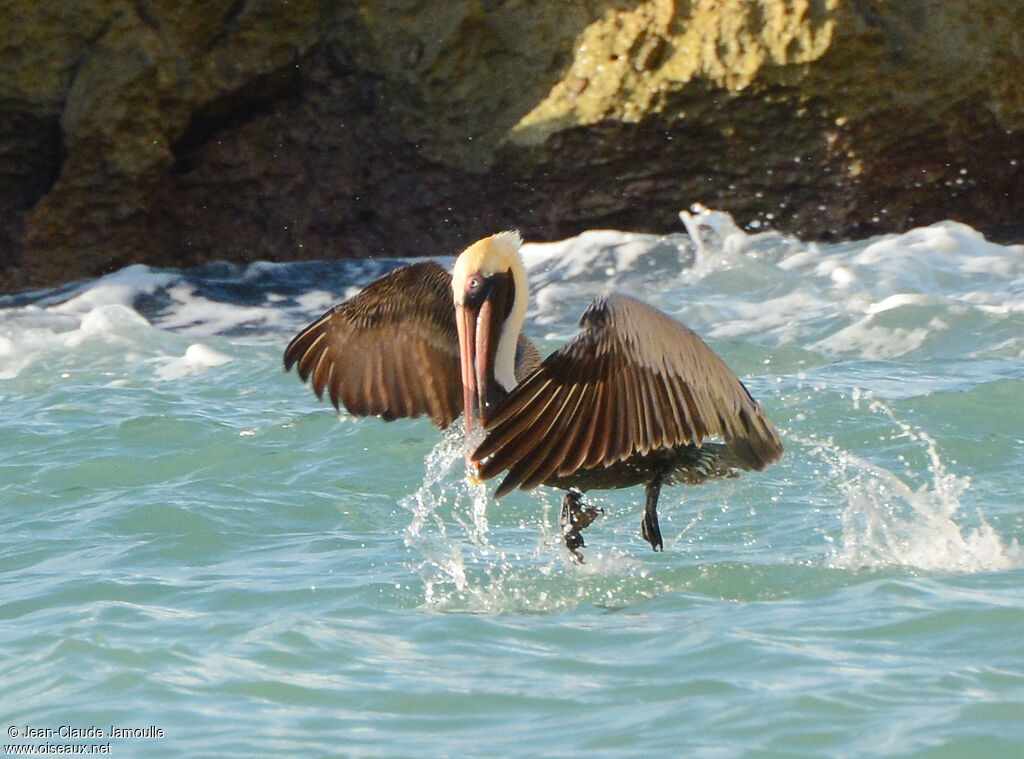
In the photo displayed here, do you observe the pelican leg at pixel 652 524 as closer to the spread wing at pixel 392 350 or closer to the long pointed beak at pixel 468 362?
the long pointed beak at pixel 468 362

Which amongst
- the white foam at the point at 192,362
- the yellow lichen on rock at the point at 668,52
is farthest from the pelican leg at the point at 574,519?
the yellow lichen on rock at the point at 668,52

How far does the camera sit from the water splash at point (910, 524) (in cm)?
445

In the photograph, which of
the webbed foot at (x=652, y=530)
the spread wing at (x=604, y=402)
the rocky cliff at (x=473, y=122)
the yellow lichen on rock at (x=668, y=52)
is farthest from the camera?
the rocky cliff at (x=473, y=122)

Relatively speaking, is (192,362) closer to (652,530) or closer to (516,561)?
(516,561)

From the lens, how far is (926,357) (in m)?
7.02

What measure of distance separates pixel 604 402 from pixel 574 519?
895 mm

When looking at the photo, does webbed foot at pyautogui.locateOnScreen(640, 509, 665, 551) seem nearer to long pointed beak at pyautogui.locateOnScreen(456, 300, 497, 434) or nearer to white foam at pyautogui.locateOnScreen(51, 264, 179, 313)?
long pointed beak at pyautogui.locateOnScreen(456, 300, 497, 434)

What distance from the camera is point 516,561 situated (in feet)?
15.9

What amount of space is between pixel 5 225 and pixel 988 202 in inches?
225

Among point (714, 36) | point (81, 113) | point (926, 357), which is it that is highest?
point (714, 36)

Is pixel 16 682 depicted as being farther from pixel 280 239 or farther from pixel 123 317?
pixel 280 239

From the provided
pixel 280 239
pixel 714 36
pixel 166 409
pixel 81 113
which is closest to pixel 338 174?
pixel 280 239

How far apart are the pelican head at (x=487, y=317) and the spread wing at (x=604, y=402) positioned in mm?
528

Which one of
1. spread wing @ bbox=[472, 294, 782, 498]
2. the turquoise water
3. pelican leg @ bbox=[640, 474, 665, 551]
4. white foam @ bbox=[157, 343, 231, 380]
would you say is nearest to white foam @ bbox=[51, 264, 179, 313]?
the turquoise water
